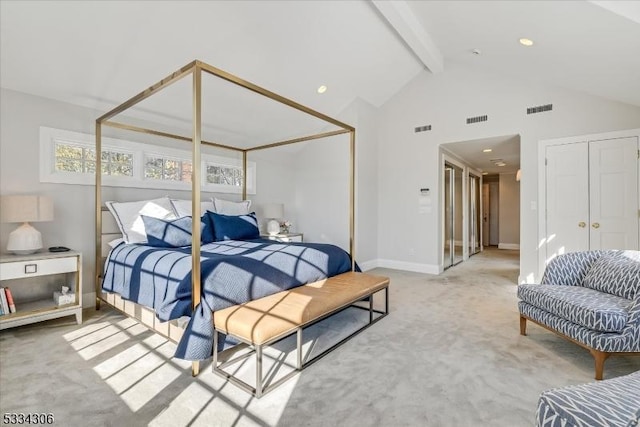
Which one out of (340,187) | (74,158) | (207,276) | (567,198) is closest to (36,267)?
(74,158)

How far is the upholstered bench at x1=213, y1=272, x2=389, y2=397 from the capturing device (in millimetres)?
1935

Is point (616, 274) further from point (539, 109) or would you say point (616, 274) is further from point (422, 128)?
point (422, 128)

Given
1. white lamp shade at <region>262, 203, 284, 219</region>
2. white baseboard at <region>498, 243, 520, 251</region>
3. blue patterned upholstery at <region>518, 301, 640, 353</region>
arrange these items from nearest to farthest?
blue patterned upholstery at <region>518, 301, 640, 353</region>
white lamp shade at <region>262, 203, 284, 219</region>
white baseboard at <region>498, 243, 520, 251</region>

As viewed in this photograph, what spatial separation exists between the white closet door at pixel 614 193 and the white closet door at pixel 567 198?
0.08 m

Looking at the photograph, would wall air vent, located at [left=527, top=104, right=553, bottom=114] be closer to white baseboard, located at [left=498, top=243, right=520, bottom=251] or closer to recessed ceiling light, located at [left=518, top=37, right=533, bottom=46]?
recessed ceiling light, located at [left=518, top=37, right=533, bottom=46]

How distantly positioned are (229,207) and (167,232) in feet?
4.56

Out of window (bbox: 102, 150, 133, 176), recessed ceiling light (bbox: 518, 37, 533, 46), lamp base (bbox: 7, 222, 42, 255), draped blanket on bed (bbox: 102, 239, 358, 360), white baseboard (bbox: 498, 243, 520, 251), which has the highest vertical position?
recessed ceiling light (bbox: 518, 37, 533, 46)

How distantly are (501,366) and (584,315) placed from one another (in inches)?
25.5

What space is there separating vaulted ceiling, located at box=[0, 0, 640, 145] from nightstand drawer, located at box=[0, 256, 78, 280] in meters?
1.70

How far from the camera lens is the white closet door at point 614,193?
3.90 m

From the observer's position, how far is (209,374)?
214cm

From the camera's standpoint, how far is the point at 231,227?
4.00 meters

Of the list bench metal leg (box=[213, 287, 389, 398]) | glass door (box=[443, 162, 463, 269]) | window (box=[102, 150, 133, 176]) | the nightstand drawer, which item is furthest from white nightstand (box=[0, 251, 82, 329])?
glass door (box=[443, 162, 463, 269])

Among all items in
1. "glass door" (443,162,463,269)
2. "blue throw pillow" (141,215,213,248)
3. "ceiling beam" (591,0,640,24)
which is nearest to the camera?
"ceiling beam" (591,0,640,24)
